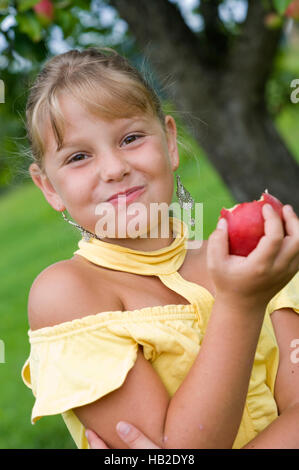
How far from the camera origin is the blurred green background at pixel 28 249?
2268 millimetres

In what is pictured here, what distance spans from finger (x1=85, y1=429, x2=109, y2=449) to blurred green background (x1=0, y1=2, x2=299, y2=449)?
64cm

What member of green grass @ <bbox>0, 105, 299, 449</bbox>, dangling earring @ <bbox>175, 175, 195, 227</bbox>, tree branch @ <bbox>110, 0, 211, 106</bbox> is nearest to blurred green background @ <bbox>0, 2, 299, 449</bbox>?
green grass @ <bbox>0, 105, 299, 449</bbox>

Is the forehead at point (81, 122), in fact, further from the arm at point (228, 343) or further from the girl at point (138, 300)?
the arm at point (228, 343)

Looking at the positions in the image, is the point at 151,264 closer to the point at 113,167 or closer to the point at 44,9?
the point at 113,167

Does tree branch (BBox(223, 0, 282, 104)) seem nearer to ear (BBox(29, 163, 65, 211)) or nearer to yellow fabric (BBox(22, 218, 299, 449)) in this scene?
ear (BBox(29, 163, 65, 211))

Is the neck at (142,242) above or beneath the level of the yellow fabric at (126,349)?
above

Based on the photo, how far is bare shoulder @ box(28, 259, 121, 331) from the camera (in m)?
1.35

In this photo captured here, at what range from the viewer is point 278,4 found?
6.95 ft

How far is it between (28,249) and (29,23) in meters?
8.12

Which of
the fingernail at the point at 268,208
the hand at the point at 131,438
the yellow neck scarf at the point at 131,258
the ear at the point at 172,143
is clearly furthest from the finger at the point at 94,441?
the ear at the point at 172,143

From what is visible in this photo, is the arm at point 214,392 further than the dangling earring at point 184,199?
No

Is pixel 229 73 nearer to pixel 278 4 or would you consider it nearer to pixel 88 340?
pixel 278 4

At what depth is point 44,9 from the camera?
2.28 meters
